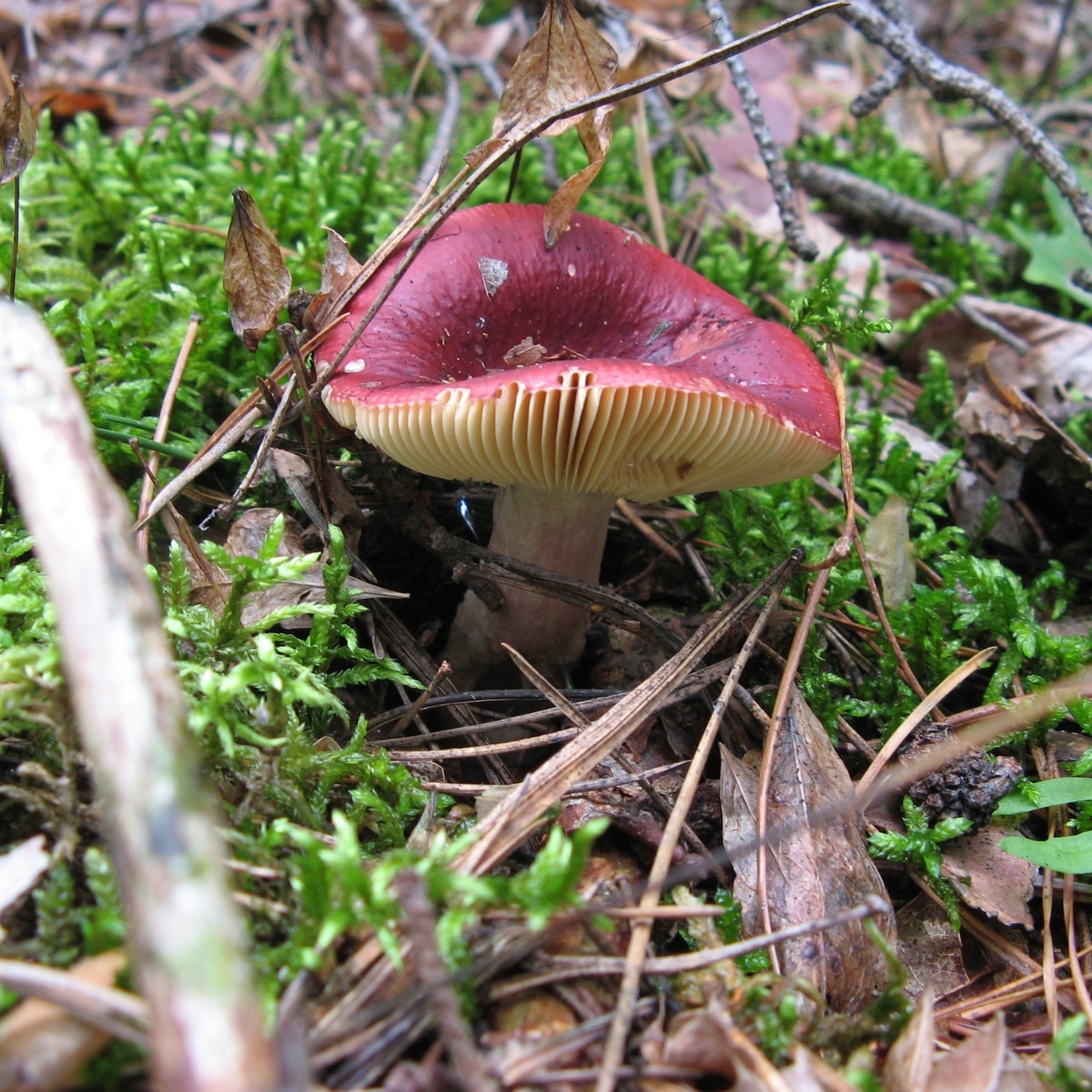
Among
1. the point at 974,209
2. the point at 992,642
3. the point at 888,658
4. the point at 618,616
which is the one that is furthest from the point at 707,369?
the point at 974,209

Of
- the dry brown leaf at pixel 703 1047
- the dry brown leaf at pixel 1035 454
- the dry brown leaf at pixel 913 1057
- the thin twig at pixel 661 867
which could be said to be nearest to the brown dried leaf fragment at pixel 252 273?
the thin twig at pixel 661 867

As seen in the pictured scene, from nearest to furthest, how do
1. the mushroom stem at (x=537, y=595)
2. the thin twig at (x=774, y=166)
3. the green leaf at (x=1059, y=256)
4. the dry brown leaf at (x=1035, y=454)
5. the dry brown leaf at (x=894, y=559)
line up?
the mushroom stem at (x=537, y=595) → the dry brown leaf at (x=894, y=559) → the thin twig at (x=774, y=166) → the dry brown leaf at (x=1035, y=454) → the green leaf at (x=1059, y=256)

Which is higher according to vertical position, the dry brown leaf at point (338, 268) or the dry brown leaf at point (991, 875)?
the dry brown leaf at point (338, 268)

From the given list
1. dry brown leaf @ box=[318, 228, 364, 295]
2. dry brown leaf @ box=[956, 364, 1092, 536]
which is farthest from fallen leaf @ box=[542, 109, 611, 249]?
dry brown leaf @ box=[956, 364, 1092, 536]

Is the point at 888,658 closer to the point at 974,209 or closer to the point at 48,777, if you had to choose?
the point at 48,777

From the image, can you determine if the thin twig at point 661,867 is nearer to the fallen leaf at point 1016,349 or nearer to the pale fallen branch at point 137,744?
the pale fallen branch at point 137,744

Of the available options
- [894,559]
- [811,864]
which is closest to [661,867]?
[811,864]

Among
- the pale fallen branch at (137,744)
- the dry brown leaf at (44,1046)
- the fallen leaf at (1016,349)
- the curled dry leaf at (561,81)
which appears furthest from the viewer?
the fallen leaf at (1016,349)

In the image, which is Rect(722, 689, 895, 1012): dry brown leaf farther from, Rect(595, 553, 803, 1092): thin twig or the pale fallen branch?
→ the pale fallen branch
